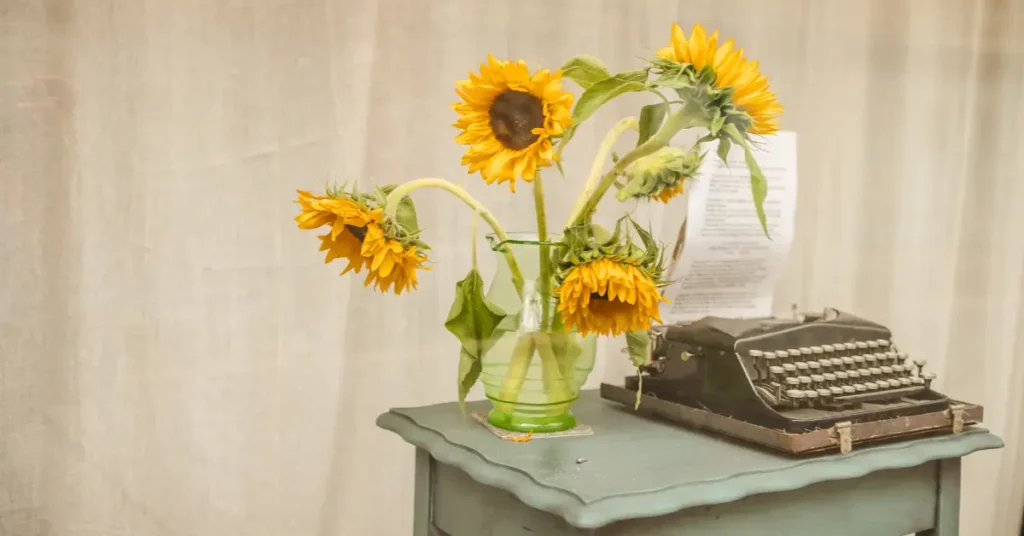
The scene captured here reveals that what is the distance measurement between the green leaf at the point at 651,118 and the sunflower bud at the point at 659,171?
31 mm

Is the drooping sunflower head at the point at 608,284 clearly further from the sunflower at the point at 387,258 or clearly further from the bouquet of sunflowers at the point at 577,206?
the sunflower at the point at 387,258

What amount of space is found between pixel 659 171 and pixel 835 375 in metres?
0.33

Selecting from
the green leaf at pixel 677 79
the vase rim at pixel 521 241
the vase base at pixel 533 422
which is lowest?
the vase base at pixel 533 422

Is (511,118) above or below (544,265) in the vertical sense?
above

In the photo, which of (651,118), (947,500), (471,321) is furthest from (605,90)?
(947,500)

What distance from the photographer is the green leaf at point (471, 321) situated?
35.8 inches

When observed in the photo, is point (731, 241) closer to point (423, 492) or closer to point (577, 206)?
point (577, 206)

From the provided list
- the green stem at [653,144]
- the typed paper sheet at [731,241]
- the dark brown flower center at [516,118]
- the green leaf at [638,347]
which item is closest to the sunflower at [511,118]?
the dark brown flower center at [516,118]

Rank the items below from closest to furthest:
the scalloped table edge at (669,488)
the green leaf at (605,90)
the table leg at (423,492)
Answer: the scalloped table edge at (669,488)
the green leaf at (605,90)
the table leg at (423,492)

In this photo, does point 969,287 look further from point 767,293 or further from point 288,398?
point 288,398

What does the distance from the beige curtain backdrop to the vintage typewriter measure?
0.11 meters

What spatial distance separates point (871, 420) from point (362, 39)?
82cm

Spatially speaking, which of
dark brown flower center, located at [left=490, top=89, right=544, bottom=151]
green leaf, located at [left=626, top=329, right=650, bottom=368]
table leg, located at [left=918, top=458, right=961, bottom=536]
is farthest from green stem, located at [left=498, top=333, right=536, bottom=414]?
table leg, located at [left=918, top=458, right=961, bottom=536]

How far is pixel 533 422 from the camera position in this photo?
932mm
